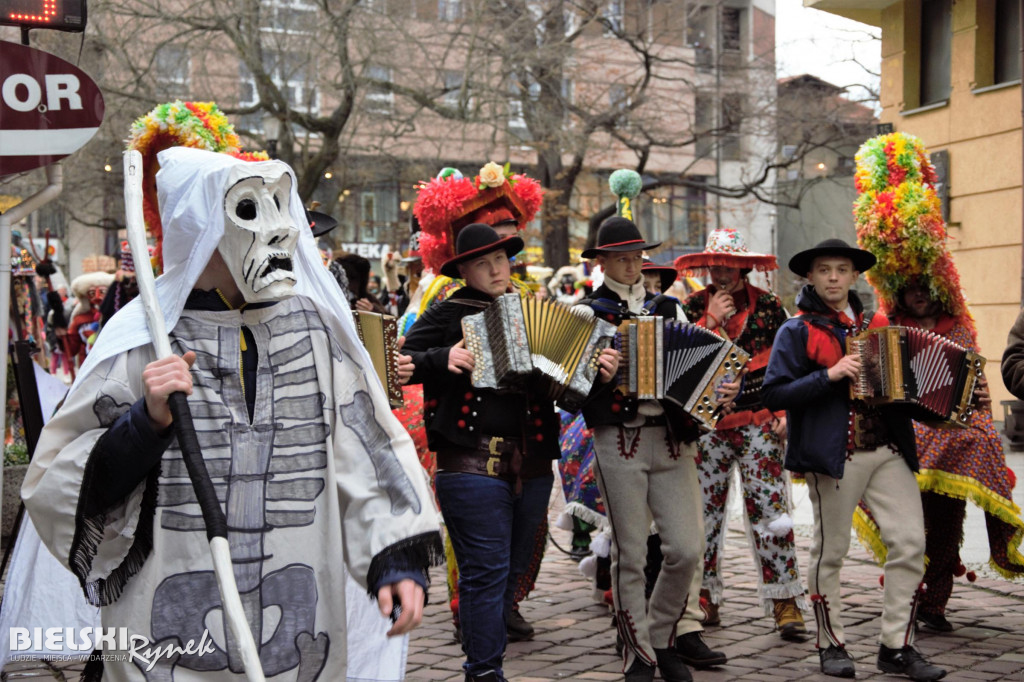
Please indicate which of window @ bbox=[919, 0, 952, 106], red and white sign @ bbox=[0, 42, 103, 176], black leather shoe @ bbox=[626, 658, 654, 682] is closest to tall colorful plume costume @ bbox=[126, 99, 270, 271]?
red and white sign @ bbox=[0, 42, 103, 176]

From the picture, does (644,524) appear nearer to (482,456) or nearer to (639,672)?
(639,672)

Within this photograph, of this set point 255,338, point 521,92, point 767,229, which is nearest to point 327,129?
point 521,92

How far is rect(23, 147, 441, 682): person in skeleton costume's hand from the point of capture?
10.2ft

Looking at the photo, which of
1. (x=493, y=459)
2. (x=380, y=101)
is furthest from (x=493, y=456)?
(x=380, y=101)

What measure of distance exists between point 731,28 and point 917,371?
24.7 metres

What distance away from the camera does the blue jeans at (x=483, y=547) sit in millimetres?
5125

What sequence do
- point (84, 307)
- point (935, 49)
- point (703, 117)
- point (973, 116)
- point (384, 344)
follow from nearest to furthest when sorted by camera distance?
point (384, 344) < point (973, 116) < point (935, 49) < point (84, 307) < point (703, 117)

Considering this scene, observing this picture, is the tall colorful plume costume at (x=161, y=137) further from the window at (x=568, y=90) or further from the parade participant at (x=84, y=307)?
the window at (x=568, y=90)

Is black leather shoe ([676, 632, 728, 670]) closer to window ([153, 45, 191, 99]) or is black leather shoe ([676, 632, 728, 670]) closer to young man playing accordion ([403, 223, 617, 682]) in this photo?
young man playing accordion ([403, 223, 617, 682])

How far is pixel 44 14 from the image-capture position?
5531 mm

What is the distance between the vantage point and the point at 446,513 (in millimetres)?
5348

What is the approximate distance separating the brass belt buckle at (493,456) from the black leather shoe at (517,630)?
5.22ft

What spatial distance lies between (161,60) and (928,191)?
17194 millimetres

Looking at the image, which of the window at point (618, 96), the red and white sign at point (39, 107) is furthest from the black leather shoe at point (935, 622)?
the window at point (618, 96)
